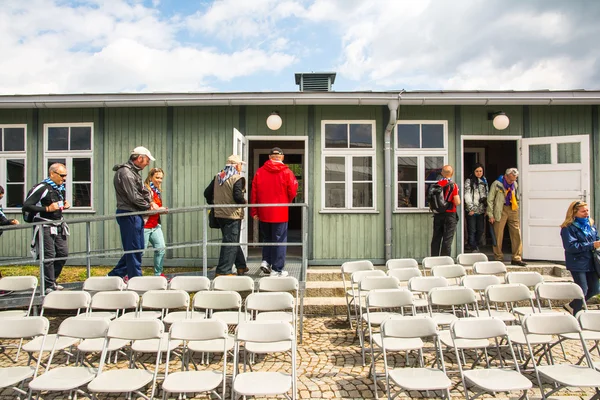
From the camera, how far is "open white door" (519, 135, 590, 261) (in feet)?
21.7

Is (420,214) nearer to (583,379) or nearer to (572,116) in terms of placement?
(572,116)

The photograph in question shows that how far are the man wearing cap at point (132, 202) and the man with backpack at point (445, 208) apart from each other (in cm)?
418

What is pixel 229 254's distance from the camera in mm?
5480

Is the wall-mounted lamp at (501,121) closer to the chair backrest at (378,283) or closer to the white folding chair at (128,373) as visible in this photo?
the chair backrest at (378,283)

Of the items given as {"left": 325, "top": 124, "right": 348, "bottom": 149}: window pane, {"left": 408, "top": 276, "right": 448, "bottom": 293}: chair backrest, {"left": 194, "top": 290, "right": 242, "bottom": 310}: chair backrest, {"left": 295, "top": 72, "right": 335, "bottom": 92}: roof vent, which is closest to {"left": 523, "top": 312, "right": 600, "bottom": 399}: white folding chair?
{"left": 408, "top": 276, "right": 448, "bottom": 293}: chair backrest

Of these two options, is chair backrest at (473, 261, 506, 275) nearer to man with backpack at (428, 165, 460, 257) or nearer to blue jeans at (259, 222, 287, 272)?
man with backpack at (428, 165, 460, 257)

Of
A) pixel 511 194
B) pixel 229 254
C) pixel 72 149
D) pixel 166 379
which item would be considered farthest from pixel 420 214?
pixel 72 149

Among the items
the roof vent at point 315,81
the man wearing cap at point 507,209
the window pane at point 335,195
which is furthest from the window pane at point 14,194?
the man wearing cap at point 507,209

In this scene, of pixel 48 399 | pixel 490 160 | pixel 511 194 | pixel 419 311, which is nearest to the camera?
pixel 48 399

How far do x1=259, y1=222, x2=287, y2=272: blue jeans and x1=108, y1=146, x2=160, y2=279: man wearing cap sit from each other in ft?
5.00

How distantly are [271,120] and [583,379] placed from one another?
5288 millimetres

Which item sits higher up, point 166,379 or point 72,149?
point 72,149

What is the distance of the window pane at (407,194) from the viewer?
23.1 feet

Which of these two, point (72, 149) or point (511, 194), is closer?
point (511, 194)
